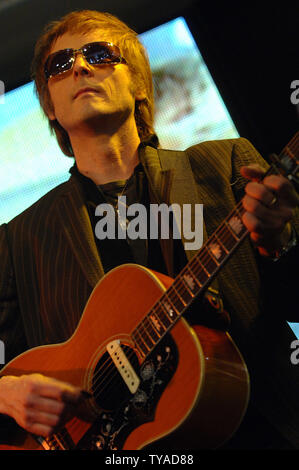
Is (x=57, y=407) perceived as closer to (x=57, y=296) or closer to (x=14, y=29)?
(x=57, y=296)

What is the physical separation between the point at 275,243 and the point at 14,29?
5.58 ft

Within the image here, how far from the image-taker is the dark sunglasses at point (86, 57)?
1797 millimetres

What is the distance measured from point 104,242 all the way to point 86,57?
2.15 ft

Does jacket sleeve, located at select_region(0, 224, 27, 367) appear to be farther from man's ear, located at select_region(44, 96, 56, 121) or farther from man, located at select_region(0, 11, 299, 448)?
man's ear, located at select_region(44, 96, 56, 121)

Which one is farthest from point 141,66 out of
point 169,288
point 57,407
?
point 57,407

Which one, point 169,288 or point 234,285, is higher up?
point 169,288

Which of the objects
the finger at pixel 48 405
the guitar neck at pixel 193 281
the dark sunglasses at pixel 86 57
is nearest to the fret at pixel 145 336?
the guitar neck at pixel 193 281

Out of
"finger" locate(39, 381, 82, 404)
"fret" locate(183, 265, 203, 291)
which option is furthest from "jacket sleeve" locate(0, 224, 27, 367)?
"fret" locate(183, 265, 203, 291)

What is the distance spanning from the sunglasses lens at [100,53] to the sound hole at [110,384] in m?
1.03

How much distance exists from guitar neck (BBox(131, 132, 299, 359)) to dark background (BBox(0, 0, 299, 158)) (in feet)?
3.24

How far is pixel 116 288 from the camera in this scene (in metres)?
1.38

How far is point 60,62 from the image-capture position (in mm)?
1811

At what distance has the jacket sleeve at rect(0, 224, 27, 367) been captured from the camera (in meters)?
1.79
